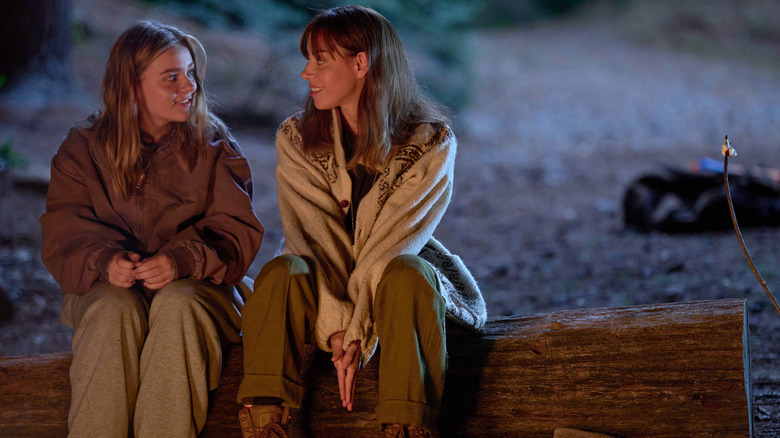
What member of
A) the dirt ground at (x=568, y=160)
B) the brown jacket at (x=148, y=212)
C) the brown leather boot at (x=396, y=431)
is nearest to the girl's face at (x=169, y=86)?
the brown jacket at (x=148, y=212)

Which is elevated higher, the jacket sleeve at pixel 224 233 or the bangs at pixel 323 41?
the bangs at pixel 323 41

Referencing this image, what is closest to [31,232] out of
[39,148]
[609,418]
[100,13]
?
[39,148]

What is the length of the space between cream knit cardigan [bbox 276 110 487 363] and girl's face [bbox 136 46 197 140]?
371mm

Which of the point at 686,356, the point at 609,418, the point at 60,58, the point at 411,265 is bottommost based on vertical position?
the point at 60,58

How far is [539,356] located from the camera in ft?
8.07

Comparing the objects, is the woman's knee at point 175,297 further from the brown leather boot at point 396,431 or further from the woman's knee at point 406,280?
the brown leather boot at point 396,431

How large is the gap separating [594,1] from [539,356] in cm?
1868

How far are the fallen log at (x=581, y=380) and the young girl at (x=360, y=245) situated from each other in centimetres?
15

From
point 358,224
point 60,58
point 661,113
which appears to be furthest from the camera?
point 661,113

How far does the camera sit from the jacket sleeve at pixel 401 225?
8.02ft

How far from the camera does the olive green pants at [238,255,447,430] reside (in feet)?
7.25

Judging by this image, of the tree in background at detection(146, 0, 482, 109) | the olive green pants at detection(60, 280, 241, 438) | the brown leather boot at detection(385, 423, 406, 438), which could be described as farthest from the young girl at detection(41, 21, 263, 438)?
the tree in background at detection(146, 0, 482, 109)

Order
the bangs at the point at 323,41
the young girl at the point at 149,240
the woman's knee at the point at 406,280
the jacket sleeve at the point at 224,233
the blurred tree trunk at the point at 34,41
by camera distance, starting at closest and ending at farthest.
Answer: the woman's knee at the point at 406,280 → the young girl at the point at 149,240 → the jacket sleeve at the point at 224,233 → the bangs at the point at 323,41 → the blurred tree trunk at the point at 34,41

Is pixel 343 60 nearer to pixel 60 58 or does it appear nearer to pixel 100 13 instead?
pixel 60 58
